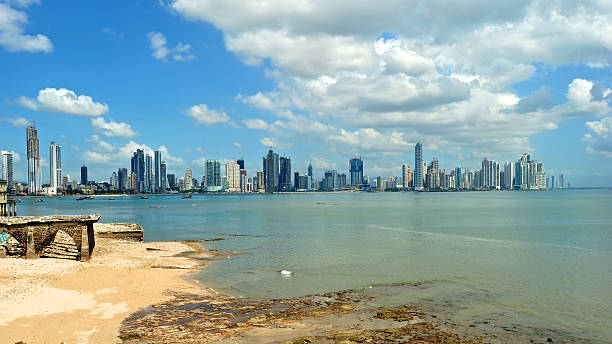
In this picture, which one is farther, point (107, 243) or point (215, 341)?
point (107, 243)

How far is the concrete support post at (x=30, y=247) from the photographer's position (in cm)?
3466

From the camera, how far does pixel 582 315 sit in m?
23.6

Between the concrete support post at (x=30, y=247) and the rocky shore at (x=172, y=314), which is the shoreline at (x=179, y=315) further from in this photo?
the concrete support post at (x=30, y=247)

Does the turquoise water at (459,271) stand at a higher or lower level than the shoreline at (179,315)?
lower

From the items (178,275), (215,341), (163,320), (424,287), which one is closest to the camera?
(215,341)

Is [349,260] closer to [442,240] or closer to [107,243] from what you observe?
[442,240]

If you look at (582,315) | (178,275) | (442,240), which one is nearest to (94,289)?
(178,275)

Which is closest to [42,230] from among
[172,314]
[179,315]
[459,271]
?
[172,314]

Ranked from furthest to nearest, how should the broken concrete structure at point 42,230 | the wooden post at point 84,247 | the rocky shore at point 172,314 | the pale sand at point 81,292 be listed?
the wooden post at point 84,247 < the broken concrete structure at point 42,230 < the pale sand at point 81,292 < the rocky shore at point 172,314

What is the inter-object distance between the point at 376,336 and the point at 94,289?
1870 cm

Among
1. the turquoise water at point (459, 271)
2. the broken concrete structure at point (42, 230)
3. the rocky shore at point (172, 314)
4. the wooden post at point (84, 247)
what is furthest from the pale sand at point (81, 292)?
the turquoise water at point (459, 271)

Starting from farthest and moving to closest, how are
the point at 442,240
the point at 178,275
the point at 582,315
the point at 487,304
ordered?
the point at 442,240, the point at 178,275, the point at 487,304, the point at 582,315

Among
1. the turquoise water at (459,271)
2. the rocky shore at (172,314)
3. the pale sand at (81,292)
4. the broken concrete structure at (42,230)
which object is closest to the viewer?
the rocky shore at (172,314)

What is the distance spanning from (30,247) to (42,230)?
162cm
